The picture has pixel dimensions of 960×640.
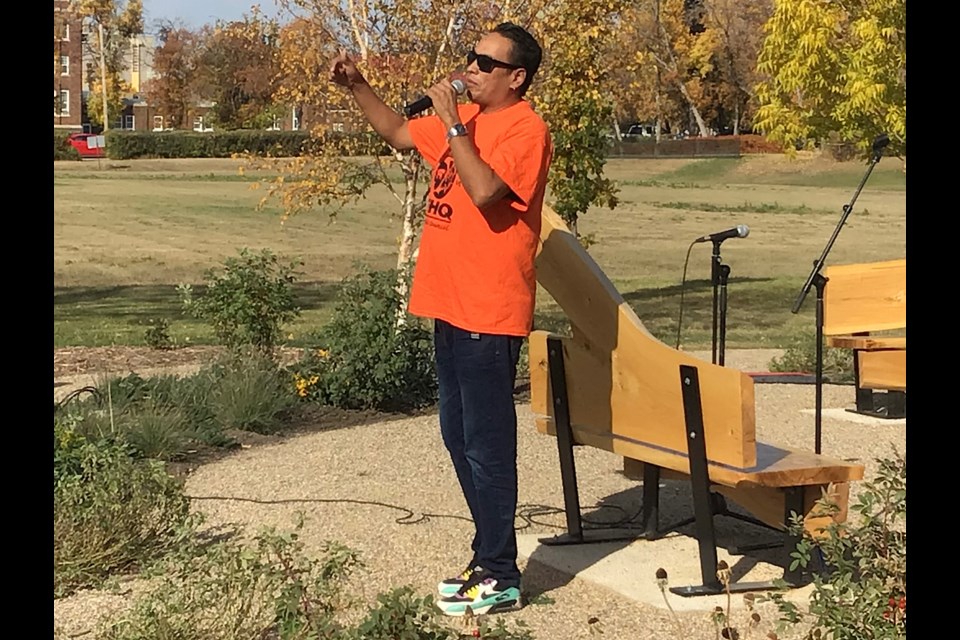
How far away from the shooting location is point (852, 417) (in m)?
8.98

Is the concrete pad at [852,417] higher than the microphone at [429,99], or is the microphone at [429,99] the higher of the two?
the microphone at [429,99]

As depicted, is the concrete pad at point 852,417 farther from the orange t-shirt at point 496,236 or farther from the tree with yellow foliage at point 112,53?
the tree with yellow foliage at point 112,53

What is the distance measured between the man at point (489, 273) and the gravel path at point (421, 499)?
1.27ft

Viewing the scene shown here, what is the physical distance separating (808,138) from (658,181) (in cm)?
4199

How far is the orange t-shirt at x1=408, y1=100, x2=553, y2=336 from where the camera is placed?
448 cm

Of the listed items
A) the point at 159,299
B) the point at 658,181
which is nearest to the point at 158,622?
the point at 159,299

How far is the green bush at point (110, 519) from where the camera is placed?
16.7 feet

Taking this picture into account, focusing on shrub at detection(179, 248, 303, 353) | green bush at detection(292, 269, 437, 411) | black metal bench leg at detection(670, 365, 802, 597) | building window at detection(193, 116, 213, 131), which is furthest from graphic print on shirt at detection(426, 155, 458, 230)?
building window at detection(193, 116, 213, 131)

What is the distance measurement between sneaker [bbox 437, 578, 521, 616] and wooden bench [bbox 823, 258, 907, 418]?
15.3ft

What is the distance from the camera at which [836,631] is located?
12.4 ft

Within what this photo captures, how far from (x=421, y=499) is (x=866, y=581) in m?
2.86

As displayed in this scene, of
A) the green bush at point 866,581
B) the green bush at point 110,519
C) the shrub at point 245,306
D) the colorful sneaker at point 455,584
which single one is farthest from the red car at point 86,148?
the green bush at point 866,581

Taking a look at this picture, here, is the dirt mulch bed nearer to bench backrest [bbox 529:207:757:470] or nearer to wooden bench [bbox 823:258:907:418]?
wooden bench [bbox 823:258:907:418]
